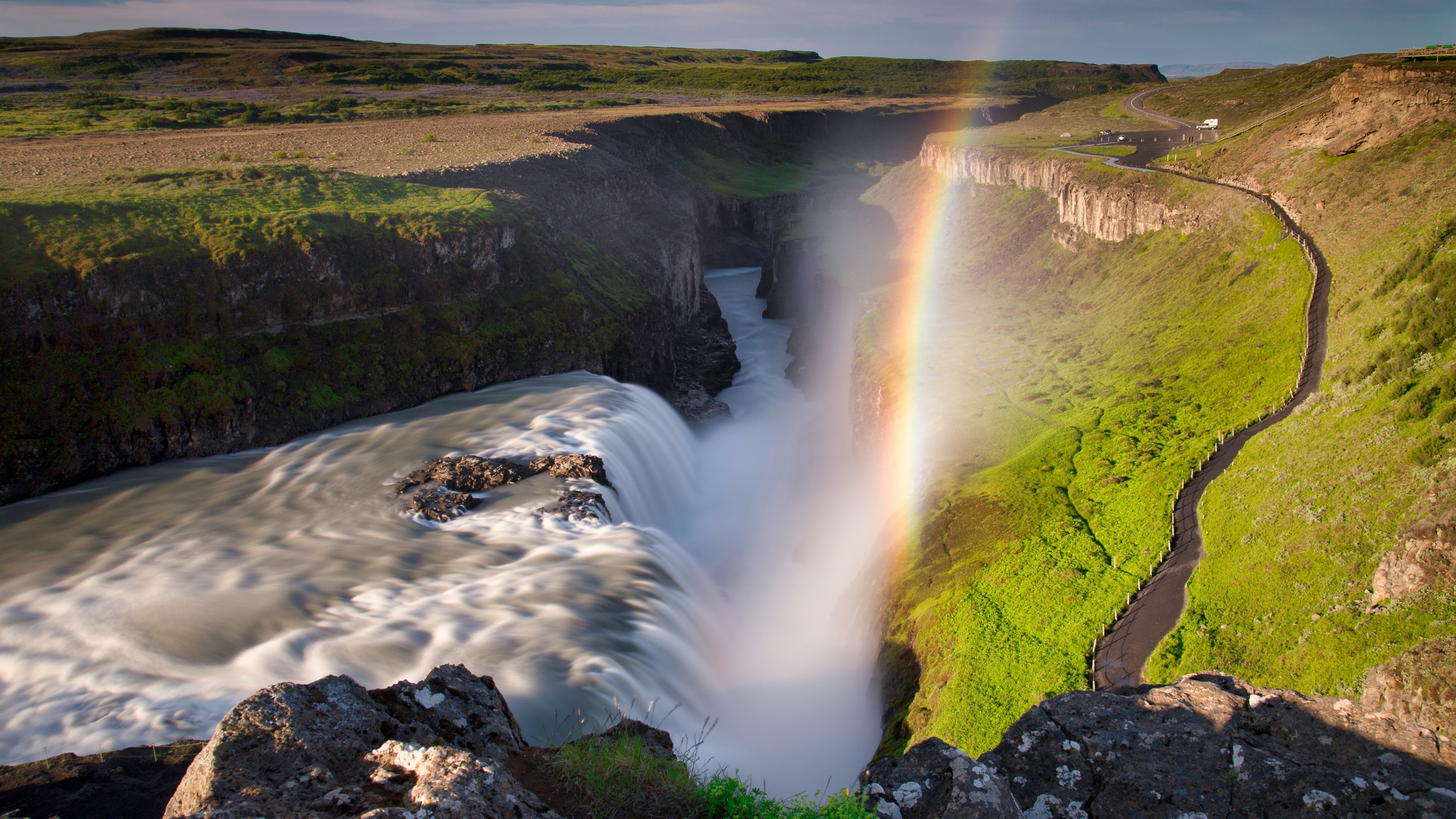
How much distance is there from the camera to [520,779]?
11.5 meters

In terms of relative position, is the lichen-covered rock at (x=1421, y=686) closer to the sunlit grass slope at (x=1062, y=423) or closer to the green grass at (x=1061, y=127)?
the sunlit grass slope at (x=1062, y=423)

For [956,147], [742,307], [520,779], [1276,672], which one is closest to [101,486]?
[520,779]

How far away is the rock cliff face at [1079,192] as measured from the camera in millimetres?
68125

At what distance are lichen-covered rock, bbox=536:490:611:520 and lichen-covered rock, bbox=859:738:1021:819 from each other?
70.3 feet

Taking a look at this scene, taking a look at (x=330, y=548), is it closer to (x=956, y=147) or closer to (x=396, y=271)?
(x=396, y=271)

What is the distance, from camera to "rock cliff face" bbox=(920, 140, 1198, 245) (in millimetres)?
68125

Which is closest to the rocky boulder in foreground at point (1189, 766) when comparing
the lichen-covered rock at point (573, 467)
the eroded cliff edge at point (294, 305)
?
the lichen-covered rock at point (573, 467)

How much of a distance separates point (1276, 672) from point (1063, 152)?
86943mm

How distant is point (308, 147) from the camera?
74938 mm

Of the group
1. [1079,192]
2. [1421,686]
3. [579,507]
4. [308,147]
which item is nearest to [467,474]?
[579,507]

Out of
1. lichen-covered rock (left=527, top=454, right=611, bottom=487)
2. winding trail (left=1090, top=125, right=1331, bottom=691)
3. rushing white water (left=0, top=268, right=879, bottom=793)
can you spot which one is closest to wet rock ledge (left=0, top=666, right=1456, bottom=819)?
rushing white water (left=0, top=268, right=879, bottom=793)

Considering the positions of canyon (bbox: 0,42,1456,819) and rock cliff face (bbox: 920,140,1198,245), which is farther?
rock cliff face (bbox: 920,140,1198,245)

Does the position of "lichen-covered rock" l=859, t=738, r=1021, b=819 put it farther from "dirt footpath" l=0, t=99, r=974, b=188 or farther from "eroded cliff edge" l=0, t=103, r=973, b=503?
"dirt footpath" l=0, t=99, r=974, b=188

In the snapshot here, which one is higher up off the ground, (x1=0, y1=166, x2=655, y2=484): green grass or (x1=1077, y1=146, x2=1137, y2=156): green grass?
(x1=1077, y1=146, x2=1137, y2=156): green grass
